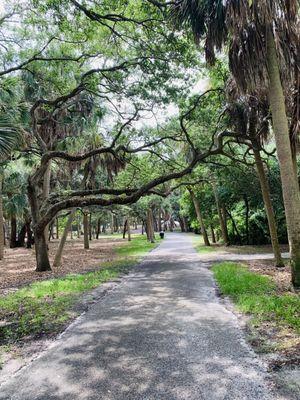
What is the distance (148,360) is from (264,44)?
7.00m

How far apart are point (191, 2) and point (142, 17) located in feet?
5.09

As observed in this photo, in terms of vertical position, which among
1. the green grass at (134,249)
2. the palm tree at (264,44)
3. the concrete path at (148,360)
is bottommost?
the concrete path at (148,360)

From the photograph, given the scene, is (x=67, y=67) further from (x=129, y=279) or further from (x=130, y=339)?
(x=130, y=339)

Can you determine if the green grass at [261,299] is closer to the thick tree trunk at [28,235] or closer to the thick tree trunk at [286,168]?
the thick tree trunk at [286,168]

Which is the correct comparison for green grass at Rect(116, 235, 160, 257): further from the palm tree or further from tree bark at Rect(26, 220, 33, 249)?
the palm tree

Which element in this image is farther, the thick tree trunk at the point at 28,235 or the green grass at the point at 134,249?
the thick tree trunk at the point at 28,235

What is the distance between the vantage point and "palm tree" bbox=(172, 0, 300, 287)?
727 centimetres

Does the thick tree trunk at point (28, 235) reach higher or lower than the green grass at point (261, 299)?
higher

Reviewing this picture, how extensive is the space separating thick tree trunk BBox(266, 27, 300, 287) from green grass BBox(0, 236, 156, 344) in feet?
15.6

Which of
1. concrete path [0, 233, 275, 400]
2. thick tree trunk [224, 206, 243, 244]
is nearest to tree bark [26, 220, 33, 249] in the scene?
thick tree trunk [224, 206, 243, 244]

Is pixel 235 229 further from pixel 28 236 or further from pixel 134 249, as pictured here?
pixel 28 236

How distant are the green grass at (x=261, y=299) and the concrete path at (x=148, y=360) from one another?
1.57ft

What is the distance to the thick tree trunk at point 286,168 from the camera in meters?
7.46

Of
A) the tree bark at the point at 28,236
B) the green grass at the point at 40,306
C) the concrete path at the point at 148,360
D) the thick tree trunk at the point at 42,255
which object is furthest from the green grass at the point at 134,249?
the concrete path at the point at 148,360
